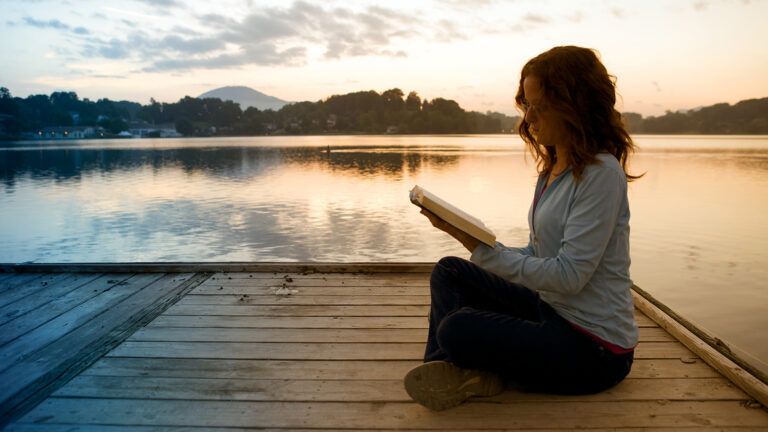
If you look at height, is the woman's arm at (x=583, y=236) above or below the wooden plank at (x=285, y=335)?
above

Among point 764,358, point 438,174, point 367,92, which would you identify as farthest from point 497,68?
point 367,92

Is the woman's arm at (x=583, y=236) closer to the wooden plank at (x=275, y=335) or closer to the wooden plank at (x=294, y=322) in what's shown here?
the wooden plank at (x=275, y=335)

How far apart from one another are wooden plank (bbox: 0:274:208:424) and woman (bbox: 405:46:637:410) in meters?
1.73

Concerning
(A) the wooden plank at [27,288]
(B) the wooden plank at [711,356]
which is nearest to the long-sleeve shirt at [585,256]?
(B) the wooden plank at [711,356]

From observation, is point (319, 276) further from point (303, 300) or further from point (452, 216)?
point (452, 216)

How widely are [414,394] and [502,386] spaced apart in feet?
1.35

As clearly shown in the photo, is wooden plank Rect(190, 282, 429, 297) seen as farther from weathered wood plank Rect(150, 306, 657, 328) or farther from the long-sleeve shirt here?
the long-sleeve shirt

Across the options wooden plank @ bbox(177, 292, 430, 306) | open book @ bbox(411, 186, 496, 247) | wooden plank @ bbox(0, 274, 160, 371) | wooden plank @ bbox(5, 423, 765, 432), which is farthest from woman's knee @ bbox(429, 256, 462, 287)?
wooden plank @ bbox(0, 274, 160, 371)

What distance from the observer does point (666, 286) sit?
7.66 meters

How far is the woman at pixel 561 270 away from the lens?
2.07 metres

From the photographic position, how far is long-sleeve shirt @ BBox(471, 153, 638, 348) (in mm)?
2031

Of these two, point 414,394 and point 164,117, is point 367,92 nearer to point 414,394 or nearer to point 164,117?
point 164,117

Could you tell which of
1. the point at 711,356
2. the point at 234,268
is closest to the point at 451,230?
the point at 711,356

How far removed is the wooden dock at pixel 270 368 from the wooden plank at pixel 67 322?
0.04 feet
